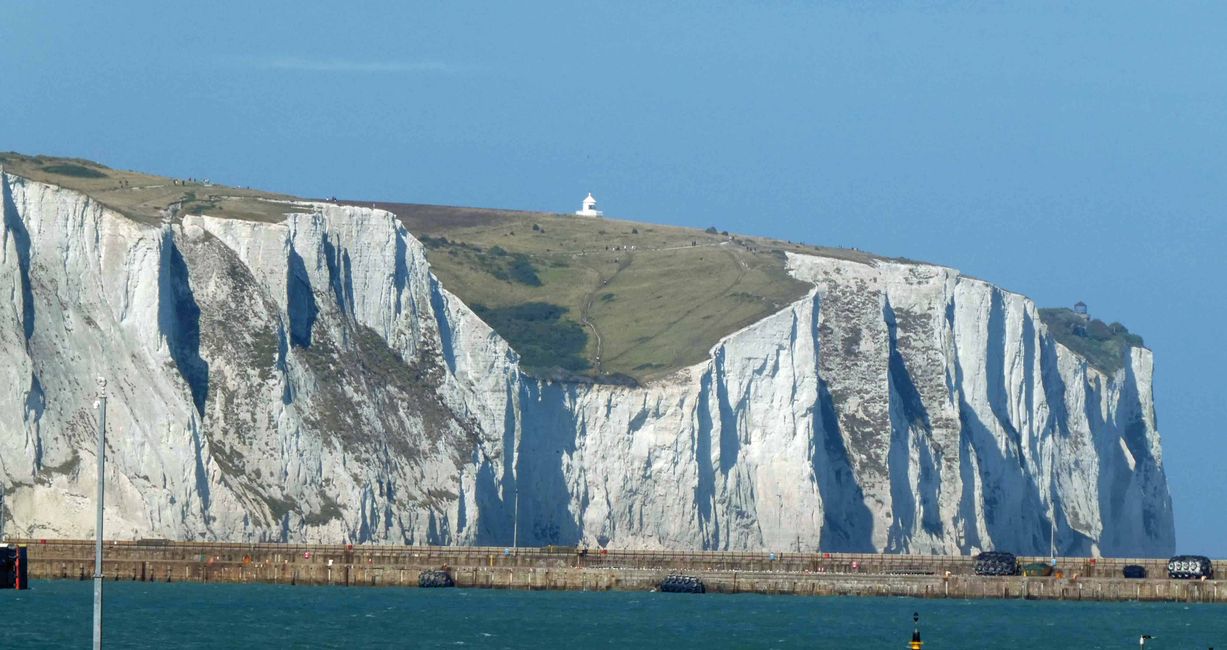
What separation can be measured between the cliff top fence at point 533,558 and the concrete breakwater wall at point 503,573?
7 centimetres

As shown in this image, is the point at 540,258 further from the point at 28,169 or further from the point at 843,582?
the point at 843,582

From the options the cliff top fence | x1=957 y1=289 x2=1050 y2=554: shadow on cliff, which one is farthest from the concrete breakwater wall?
x1=957 y1=289 x2=1050 y2=554: shadow on cliff

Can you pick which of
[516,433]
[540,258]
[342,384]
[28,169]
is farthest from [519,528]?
[540,258]

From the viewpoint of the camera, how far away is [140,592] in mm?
83312

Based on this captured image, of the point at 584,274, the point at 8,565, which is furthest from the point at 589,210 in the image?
the point at 8,565

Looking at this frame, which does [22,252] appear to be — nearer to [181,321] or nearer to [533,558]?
[181,321]

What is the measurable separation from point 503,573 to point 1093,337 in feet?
252

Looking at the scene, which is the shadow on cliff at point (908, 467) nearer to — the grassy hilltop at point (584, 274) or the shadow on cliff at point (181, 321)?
the grassy hilltop at point (584, 274)

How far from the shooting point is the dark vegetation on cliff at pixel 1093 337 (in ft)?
500

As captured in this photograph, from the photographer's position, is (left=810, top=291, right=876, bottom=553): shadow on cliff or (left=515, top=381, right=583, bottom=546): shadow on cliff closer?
(left=515, top=381, right=583, bottom=546): shadow on cliff

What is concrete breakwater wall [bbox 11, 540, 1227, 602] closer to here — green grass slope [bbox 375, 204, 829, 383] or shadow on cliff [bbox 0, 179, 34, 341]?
shadow on cliff [bbox 0, 179, 34, 341]

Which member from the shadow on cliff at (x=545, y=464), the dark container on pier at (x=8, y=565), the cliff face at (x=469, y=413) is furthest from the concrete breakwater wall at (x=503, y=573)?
the dark container on pier at (x=8, y=565)

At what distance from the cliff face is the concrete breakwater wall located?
409cm

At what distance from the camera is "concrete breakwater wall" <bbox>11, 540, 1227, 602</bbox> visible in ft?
291
